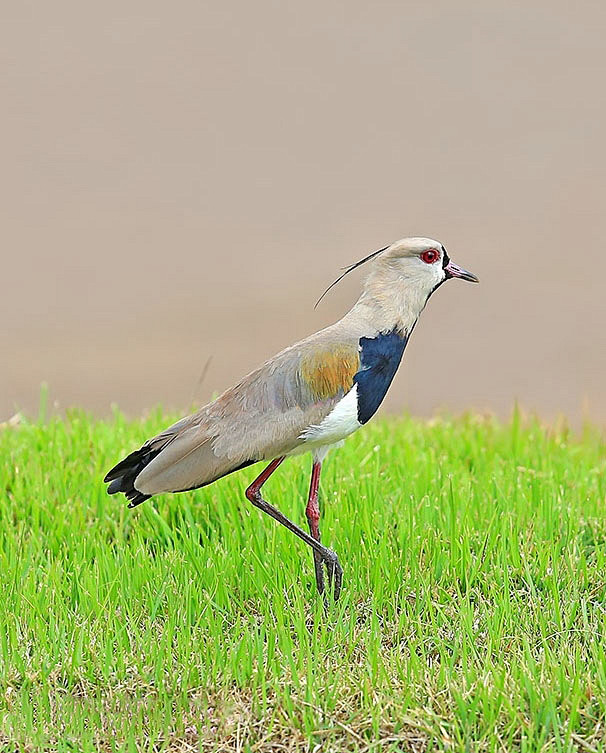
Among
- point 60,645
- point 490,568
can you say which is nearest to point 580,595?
point 490,568

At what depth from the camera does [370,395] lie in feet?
14.7

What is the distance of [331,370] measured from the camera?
442 cm

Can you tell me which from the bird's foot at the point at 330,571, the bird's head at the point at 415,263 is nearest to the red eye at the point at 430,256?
the bird's head at the point at 415,263

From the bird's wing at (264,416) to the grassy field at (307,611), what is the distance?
0.59 metres

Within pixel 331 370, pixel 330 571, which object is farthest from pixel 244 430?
pixel 330 571

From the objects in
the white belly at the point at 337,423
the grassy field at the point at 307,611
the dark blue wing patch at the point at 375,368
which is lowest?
the grassy field at the point at 307,611

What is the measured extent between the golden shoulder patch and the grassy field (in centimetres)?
92

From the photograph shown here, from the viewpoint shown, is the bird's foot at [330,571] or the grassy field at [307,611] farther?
the bird's foot at [330,571]

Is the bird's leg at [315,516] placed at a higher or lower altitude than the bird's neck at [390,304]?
lower

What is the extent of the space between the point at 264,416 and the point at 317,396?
0.80 ft

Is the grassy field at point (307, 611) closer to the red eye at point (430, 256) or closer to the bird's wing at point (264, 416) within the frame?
the bird's wing at point (264, 416)

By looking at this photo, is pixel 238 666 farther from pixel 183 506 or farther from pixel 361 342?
pixel 183 506

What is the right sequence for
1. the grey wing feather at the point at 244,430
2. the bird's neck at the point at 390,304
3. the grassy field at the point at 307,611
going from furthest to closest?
1. the bird's neck at the point at 390,304
2. the grey wing feather at the point at 244,430
3. the grassy field at the point at 307,611

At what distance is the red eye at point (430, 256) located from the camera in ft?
15.0
